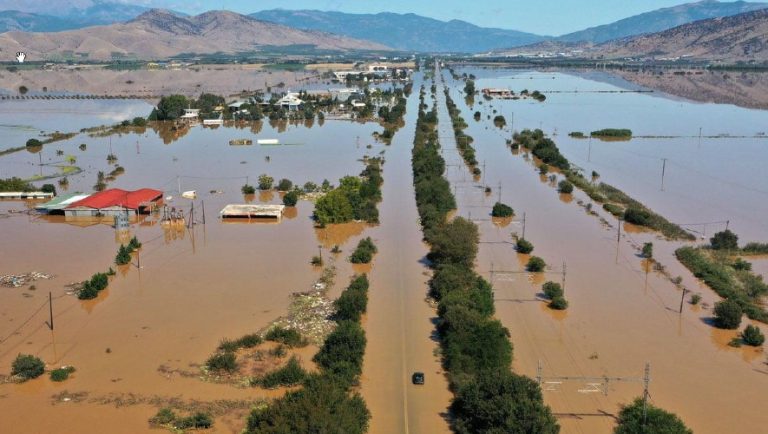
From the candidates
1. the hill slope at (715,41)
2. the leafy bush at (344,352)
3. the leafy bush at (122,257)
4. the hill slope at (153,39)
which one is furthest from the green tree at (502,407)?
the hill slope at (153,39)

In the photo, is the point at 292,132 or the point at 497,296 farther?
the point at 292,132

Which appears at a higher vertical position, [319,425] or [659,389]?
[319,425]

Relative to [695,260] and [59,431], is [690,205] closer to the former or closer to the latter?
[695,260]

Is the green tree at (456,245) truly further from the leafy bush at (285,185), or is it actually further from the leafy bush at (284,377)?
the leafy bush at (285,185)

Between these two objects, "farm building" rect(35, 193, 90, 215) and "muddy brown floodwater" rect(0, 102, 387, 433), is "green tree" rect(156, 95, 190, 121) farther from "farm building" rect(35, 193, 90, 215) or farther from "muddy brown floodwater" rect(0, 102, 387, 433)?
"farm building" rect(35, 193, 90, 215)

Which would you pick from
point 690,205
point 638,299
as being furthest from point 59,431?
point 690,205

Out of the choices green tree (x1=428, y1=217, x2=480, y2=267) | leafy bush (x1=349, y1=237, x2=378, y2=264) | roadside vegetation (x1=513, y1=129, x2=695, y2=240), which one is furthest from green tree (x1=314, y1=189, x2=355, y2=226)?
roadside vegetation (x1=513, y1=129, x2=695, y2=240)
